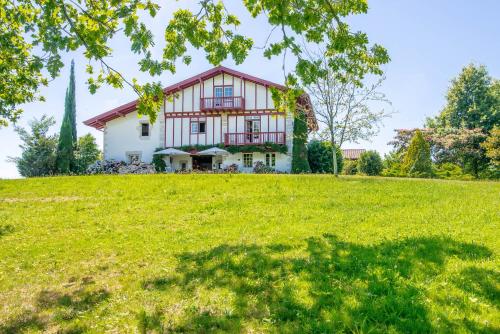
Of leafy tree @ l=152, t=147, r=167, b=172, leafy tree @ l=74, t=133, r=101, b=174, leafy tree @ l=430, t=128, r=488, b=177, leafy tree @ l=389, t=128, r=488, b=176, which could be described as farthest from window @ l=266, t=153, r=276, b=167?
leafy tree @ l=430, t=128, r=488, b=177

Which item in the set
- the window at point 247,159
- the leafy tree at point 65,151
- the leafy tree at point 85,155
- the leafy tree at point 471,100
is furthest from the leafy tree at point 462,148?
the leafy tree at point 65,151

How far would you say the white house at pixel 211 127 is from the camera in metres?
28.5

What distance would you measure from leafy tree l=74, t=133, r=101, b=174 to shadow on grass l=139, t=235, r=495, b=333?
27.8 metres

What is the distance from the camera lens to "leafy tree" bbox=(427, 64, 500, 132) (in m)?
35.3

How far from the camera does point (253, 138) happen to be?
2892 centimetres

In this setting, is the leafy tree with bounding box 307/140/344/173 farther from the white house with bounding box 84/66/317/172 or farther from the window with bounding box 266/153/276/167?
the window with bounding box 266/153/276/167

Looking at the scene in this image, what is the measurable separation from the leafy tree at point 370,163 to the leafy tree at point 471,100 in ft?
36.0

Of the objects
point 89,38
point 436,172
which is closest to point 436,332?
point 89,38

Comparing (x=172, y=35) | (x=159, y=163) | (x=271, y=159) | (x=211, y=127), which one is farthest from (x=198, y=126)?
(x=172, y=35)

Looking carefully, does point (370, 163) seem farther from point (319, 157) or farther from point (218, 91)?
point (218, 91)

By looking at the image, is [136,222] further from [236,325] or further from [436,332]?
[436,332]

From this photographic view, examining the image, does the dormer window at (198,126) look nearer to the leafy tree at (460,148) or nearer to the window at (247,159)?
the window at (247,159)

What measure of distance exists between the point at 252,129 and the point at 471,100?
2415cm

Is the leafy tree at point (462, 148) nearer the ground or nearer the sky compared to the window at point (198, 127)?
nearer the ground
